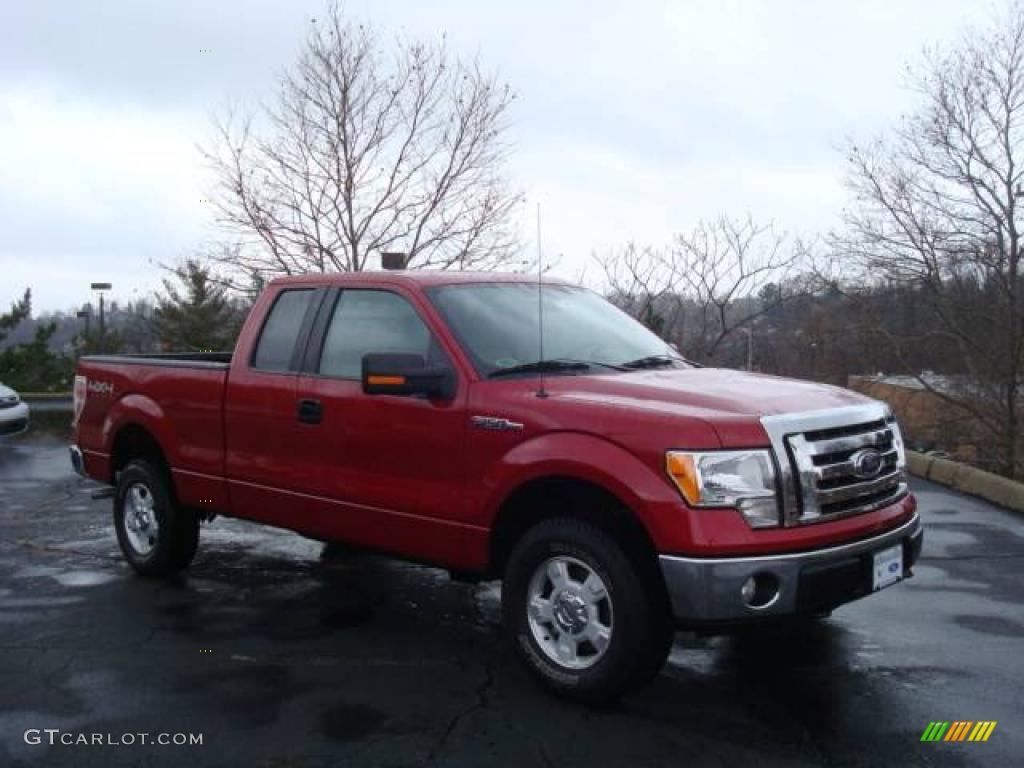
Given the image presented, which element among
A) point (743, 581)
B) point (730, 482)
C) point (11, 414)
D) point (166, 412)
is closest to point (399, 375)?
point (730, 482)

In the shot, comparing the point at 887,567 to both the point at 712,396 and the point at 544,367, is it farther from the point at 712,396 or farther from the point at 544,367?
the point at 544,367

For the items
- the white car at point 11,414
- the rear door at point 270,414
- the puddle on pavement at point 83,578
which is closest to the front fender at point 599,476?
the rear door at point 270,414

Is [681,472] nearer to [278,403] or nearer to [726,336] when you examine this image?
[278,403]

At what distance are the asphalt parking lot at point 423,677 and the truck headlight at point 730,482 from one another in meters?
0.87

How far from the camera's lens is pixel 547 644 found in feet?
14.2

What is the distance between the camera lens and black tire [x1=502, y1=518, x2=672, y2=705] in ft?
13.1

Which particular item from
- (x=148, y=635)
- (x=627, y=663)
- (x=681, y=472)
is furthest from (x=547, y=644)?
(x=148, y=635)

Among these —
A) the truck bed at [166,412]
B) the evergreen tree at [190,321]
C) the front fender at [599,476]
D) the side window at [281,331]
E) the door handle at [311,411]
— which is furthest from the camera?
the evergreen tree at [190,321]

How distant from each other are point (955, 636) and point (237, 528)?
5.50m

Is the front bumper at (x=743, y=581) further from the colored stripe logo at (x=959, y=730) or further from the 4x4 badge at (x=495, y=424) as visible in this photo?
the 4x4 badge at (x=495, y=424)

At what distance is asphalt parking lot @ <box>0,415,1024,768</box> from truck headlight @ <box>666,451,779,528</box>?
87cm

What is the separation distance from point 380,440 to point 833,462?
212 cm

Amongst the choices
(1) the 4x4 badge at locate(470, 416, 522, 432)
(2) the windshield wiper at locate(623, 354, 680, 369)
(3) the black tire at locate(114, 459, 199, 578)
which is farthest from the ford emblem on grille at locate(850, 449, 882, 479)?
(3) the black tire at locate(114, 459, 199, 578)

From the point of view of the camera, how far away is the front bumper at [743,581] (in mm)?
3818
